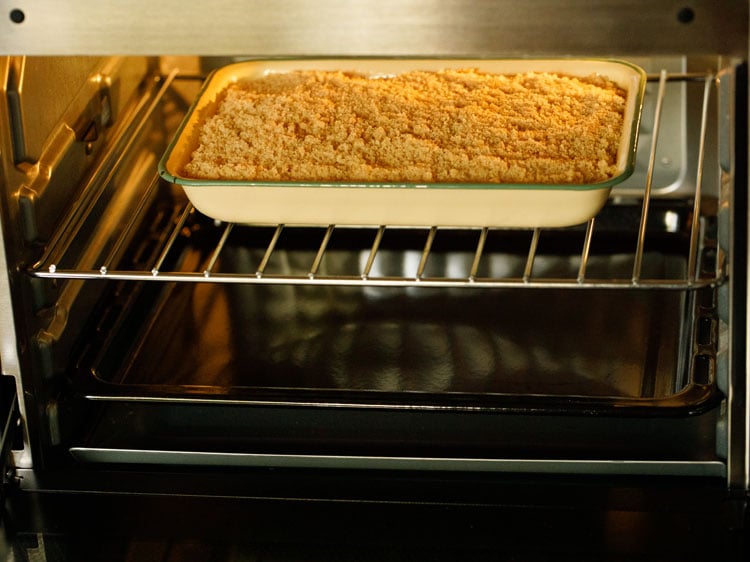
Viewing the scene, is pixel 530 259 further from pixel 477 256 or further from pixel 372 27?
pixel 372 27

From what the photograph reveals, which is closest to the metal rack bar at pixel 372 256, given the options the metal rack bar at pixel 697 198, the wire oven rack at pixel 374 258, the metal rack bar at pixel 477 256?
the wire oven rack at pixel 374 258

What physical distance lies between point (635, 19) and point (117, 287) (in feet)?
2.57

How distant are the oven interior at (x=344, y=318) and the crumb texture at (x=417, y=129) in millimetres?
85

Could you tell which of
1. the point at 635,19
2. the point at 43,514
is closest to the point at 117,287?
the point at 43,514

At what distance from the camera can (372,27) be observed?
2.84 feet

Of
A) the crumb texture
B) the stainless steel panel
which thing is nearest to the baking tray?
the crumb texture

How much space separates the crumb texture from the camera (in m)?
1.05

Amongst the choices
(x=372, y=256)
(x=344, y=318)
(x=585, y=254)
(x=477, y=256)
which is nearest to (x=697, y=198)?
(x=585, y=254)

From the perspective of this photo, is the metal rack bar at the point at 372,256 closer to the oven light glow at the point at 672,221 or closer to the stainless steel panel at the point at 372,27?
the stainless steel panel at the point at 372,27

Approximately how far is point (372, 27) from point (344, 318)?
20.7 inches

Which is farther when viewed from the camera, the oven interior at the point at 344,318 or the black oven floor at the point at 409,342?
the black oven floor at the point at 409,342

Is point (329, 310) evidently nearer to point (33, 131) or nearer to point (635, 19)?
point (33, 131)

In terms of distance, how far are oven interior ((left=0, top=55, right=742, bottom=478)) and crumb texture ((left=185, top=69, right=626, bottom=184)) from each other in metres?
0.09

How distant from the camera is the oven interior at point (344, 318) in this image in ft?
3.42
